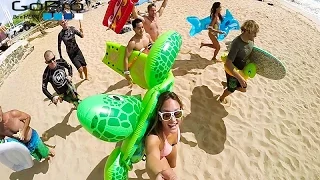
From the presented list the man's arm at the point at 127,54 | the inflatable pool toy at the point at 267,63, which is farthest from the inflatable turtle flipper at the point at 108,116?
the inflatable pool toy at the point at 267,63

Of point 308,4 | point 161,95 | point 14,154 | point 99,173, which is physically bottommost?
point 308,4

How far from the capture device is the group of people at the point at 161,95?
2502 millimetres

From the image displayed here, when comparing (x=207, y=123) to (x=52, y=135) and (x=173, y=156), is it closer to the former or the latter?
(x=173, y=156)

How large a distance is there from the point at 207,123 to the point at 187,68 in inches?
72.6

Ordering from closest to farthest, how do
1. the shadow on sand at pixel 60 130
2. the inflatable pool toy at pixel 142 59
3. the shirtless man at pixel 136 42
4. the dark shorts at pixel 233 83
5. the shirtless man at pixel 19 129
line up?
the inflatable pool toy at pixel 142 59
the shirtless man at pixel 19 129
the dark shorts at pixel 233 83
the shirtless man at pixel 136 42
the shadow on sand at pixel 60 130

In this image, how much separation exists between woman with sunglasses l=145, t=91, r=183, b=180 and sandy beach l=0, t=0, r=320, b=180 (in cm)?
128

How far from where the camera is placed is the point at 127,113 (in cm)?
252

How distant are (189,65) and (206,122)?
6.44 ft

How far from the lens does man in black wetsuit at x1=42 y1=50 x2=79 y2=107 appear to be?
3.98 m

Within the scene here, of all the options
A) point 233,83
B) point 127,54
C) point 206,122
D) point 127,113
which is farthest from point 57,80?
point 233,83

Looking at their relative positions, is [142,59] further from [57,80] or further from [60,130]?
[60,130]

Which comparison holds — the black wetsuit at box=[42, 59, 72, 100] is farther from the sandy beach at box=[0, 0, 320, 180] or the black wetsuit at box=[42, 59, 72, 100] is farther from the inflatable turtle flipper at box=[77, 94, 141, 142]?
the inflatable turtle flipper at box=[77, 94, 141, 142]

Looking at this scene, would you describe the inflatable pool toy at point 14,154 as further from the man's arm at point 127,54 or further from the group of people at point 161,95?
the man's arm at point 127,54

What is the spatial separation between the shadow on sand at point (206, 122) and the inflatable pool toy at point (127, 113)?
1.55m
